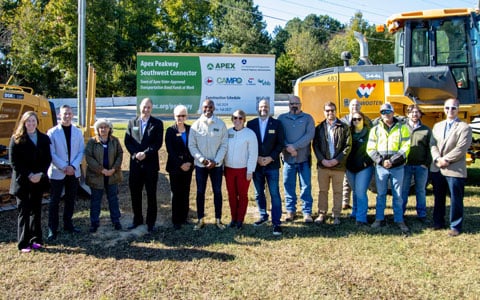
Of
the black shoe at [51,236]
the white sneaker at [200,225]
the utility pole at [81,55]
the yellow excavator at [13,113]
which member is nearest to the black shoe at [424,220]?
the white sneaker at [200,225]

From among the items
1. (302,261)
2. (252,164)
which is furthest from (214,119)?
(302,261)

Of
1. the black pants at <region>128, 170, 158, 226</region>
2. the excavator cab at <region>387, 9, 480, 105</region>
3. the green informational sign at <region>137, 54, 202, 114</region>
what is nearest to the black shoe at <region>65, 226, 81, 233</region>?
the black pants at <region>128, 170, 158, 226</region>

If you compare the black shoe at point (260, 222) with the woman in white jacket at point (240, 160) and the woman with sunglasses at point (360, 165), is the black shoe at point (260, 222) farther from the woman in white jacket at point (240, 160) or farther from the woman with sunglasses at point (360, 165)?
the woman with sunglasses at point (360, 165)

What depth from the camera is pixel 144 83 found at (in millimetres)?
8133

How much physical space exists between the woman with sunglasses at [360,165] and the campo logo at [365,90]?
2.12 m

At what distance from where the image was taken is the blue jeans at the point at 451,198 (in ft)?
18.6

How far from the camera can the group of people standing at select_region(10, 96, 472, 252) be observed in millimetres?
5754

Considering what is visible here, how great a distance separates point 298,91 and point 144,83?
3.06m

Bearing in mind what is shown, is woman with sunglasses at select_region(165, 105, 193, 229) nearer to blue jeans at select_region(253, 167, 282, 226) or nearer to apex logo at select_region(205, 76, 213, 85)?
blue jeans at select_region(253, 167, 282, 226)

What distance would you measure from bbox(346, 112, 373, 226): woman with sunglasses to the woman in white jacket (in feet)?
4.83

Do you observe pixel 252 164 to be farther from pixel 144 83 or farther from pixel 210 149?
pixel 144 83

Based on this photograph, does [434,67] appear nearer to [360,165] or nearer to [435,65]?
[435,65]

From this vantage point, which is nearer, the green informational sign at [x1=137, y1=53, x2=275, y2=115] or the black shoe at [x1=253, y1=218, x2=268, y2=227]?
the black shoe at [x1=253, y1=218, x2=268, y2=227]

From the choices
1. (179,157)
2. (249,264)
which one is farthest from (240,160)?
(249,264)
